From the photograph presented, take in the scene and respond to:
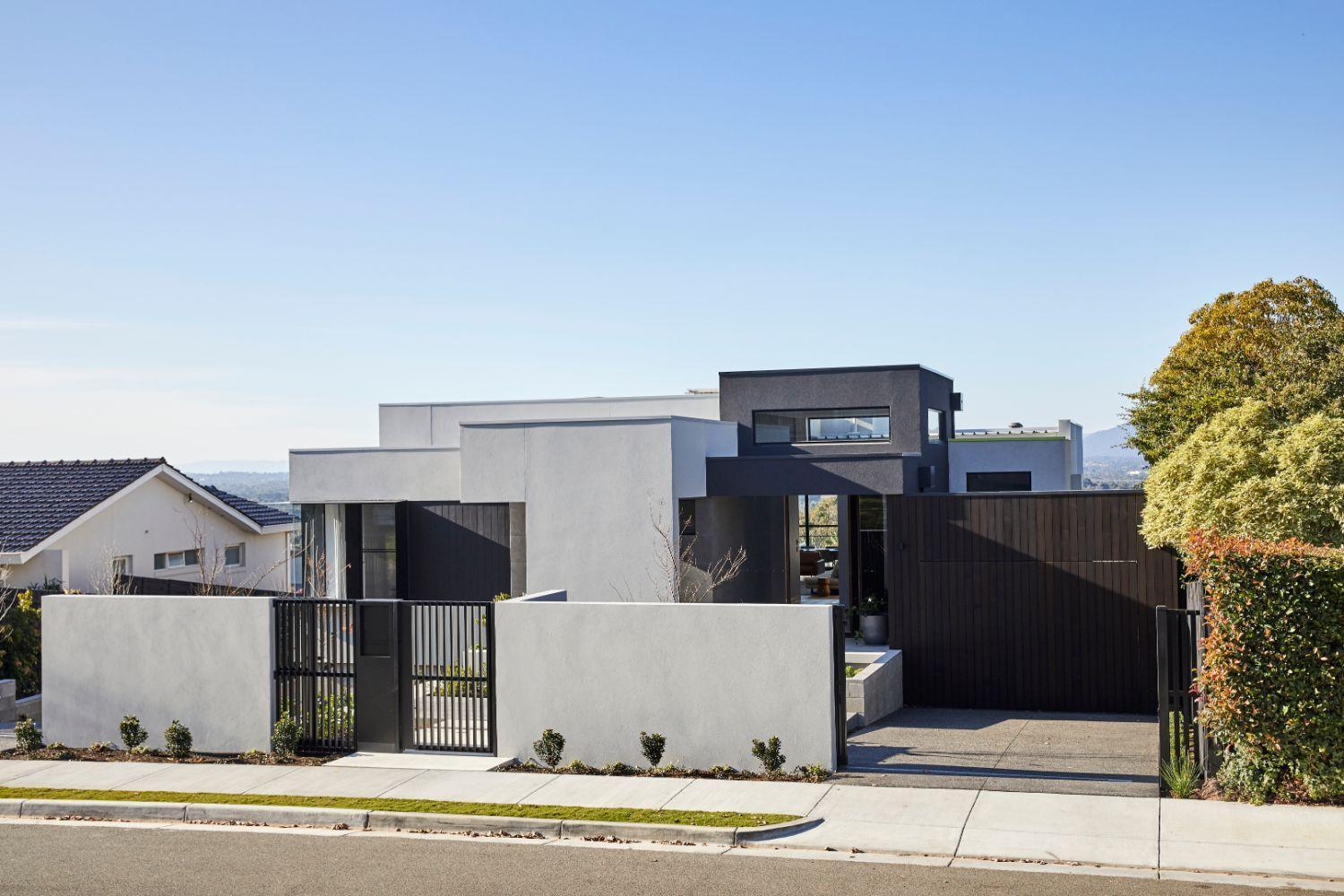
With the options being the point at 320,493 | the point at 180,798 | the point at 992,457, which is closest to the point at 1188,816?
the point at 180,798

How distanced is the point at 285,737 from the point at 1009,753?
8971 millimetres

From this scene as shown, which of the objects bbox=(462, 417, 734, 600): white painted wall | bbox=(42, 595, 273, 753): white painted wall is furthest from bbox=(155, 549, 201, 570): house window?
bbox=(42, 595, 273, 753): white painted wall

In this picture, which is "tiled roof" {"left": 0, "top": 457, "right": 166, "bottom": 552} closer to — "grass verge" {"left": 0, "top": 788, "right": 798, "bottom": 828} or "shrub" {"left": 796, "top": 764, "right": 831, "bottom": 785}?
"grass verge" {"left": 0, "top": 788, "right": 798, "bottom": 828}

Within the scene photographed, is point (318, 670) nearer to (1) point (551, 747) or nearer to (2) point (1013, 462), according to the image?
(1) point (551, 747)

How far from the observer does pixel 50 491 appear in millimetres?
28938

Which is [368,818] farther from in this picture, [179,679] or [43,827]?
[179,679]

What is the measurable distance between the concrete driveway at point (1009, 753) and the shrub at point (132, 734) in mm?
8887

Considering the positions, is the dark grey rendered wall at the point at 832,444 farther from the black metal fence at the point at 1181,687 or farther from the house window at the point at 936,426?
the black metal fence at the point at 1181,687

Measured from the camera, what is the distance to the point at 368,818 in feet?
40.0

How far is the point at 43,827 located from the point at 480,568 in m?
13.7

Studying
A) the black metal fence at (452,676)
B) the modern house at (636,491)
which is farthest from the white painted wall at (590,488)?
the black metal fence at (452,676)

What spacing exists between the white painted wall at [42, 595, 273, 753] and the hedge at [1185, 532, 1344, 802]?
11.0m

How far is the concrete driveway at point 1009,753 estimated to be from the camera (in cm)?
1302

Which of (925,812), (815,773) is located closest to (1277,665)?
(925,812)
